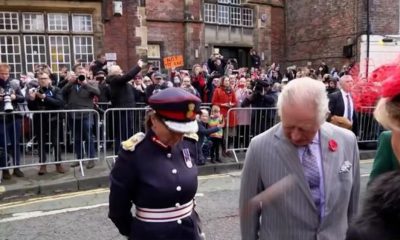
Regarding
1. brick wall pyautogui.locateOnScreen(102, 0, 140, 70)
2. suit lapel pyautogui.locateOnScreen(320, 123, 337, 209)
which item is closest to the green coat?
suit lapel pyautogui.locateOnScreen(320, 123, 337, 209)

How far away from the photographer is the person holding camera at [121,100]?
949 centimetres

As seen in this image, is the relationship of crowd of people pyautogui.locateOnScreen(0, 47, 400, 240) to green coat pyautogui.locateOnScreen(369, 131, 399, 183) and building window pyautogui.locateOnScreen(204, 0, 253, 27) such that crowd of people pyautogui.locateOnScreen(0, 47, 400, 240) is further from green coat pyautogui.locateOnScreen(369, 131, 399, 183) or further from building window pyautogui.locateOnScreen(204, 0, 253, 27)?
building window pyautogui.locateOnScreen(204, 0, 253, 27)

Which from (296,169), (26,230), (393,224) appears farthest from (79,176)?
(393,224)

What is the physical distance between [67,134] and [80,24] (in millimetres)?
9397

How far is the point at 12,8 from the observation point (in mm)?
16281

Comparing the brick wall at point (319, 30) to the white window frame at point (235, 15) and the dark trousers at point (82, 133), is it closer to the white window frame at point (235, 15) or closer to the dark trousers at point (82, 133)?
the white window frame at point (235, 15)

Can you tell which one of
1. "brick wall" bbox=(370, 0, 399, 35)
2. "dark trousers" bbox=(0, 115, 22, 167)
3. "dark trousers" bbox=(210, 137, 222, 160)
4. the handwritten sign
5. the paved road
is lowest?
the paved road

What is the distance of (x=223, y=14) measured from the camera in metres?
26.6

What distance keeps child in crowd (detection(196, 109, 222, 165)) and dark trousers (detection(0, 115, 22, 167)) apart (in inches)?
126

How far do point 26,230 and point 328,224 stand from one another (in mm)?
4442

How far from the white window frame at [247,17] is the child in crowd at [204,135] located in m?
18.5

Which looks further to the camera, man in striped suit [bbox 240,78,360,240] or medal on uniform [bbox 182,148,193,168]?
medal on uniform [bbox 182,148,193,168]

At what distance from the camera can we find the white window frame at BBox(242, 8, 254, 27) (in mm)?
27328

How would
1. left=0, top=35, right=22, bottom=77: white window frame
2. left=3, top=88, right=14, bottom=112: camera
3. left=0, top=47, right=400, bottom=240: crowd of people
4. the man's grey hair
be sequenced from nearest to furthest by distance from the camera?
1. left=0, top=47, right=400, bottom=240: crowd of people
2. the man's grey hair
3. left=3, top=88, right=14, bottom=112: camera
4. left=0, top=35, right=22, bottom=77: white window frame
